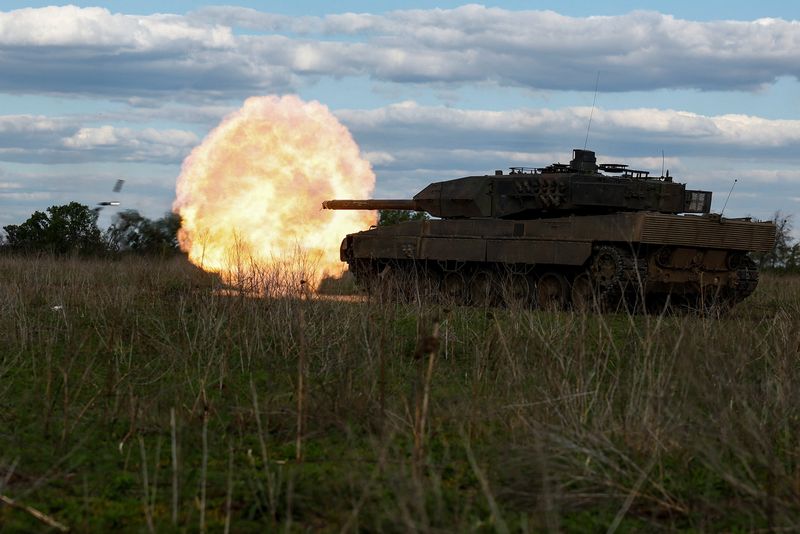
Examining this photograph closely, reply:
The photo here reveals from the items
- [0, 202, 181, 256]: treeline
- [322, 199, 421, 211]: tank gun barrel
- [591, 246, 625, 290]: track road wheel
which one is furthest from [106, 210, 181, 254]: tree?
[591, 246, 625, 290]: track road wheel

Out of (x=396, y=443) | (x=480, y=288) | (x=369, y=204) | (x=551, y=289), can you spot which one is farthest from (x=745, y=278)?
(x=396, y=443)

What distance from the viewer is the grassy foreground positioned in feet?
19.2

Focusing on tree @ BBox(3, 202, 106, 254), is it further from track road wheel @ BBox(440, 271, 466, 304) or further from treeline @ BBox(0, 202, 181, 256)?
track road wheel @ BBox(440, 271, 466, 304)

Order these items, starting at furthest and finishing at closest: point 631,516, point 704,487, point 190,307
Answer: point 190,307
point 704,487
point 631,516

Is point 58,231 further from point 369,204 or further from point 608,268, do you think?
point 608,268

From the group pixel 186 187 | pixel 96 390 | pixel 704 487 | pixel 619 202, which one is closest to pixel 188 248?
pixel 186 187

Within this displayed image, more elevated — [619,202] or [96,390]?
[619,202]

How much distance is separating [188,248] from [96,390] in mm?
13415

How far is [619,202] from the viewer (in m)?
20.4

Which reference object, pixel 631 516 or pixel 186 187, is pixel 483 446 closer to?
pixel 631 516

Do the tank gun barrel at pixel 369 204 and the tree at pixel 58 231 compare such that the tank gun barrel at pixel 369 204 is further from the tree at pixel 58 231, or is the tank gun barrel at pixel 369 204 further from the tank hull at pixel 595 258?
the tree at pixel 58 231

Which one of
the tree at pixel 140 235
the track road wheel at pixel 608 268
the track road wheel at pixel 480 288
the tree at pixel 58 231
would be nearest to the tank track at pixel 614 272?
the track road wheel at pixel 608 268

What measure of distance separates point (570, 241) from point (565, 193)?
113cm

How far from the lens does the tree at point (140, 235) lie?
101 ft
